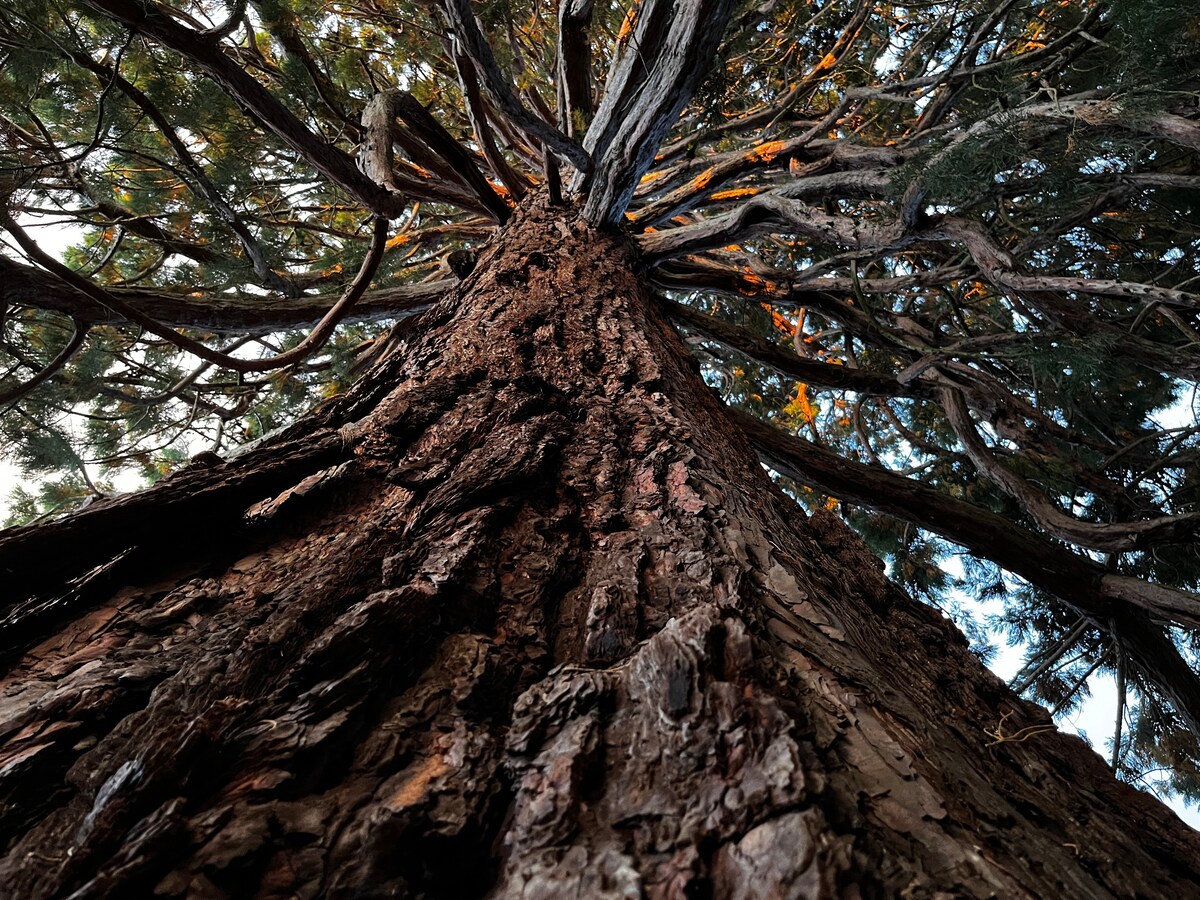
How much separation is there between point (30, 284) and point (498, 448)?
2.14m

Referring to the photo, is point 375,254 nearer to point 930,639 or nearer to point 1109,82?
point 930,639

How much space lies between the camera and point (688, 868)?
0.47m

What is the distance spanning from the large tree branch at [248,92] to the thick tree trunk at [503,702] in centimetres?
65

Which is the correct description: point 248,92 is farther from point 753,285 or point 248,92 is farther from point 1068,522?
point 1068,522

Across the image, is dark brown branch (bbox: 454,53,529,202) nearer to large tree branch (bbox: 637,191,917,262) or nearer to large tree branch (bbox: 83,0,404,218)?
large tree branch (bbox: 83,0,404,218)

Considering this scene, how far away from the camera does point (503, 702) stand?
0.70m

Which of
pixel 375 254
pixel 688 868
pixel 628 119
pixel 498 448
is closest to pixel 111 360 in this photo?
pixel 375 254

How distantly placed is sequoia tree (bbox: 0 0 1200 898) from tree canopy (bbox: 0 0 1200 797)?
0.10 feet

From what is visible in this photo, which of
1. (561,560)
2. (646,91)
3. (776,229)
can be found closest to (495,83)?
A: (646,91)

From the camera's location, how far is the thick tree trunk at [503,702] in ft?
1.63

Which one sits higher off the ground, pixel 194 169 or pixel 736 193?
pixel 736 193

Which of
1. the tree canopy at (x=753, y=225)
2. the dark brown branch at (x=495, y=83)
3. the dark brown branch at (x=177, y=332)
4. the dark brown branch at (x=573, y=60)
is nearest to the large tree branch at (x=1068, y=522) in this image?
the tree canopy at (x=753, y=225)

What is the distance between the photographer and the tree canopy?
199 cm

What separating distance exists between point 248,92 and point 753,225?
7.17 feet
